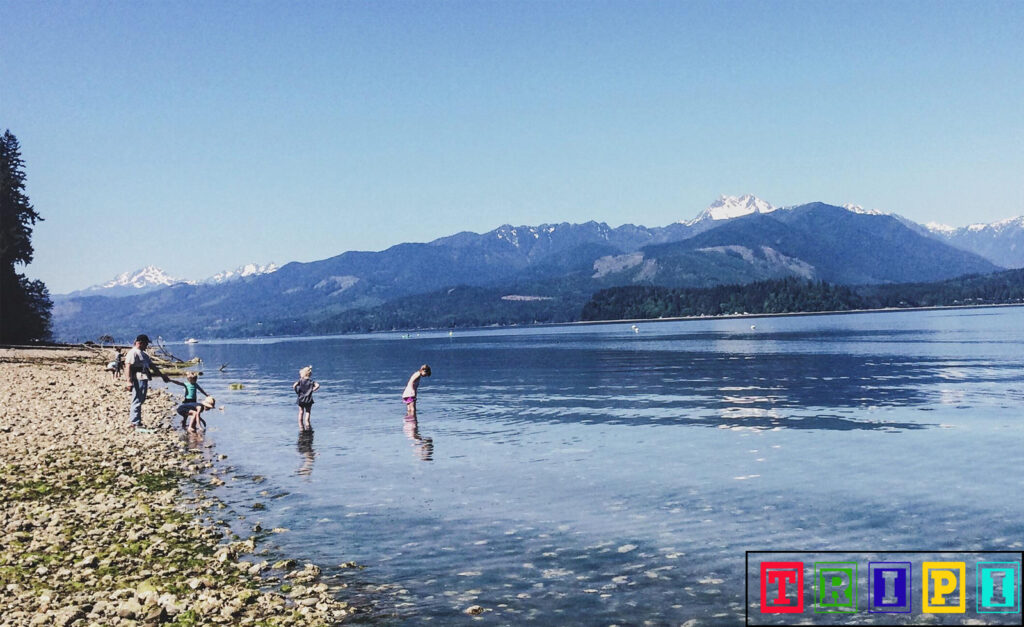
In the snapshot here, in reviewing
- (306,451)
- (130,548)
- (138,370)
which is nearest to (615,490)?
(130,548)

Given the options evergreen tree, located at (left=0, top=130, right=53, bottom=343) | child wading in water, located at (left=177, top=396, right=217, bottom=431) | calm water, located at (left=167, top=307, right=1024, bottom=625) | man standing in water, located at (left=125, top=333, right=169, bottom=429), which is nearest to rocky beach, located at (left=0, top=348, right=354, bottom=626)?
calm water, located at (left=167, top=307, right=1024, bottom=625)

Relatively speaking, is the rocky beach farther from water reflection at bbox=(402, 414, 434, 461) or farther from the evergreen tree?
the evergreen tree

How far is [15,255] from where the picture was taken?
10850cm

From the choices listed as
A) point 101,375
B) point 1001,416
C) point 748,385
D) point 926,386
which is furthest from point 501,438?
point 101,375

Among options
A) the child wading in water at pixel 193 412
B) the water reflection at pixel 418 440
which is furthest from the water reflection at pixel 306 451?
the child wading in water at pixel 193 412

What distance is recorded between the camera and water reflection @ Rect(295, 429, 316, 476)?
94.5ft

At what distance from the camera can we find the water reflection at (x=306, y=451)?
94.5 ft

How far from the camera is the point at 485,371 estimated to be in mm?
100375

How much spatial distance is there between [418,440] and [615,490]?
14.7 metres

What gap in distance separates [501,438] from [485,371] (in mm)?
63153

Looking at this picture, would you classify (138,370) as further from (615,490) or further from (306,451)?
(615,490)

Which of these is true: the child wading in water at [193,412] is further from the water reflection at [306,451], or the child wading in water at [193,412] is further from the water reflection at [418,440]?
the water reflection at [418,440]

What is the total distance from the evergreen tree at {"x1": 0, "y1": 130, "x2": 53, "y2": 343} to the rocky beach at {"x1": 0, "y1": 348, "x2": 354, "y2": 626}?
84.6 metres

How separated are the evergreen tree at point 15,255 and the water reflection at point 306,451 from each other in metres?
86.1
